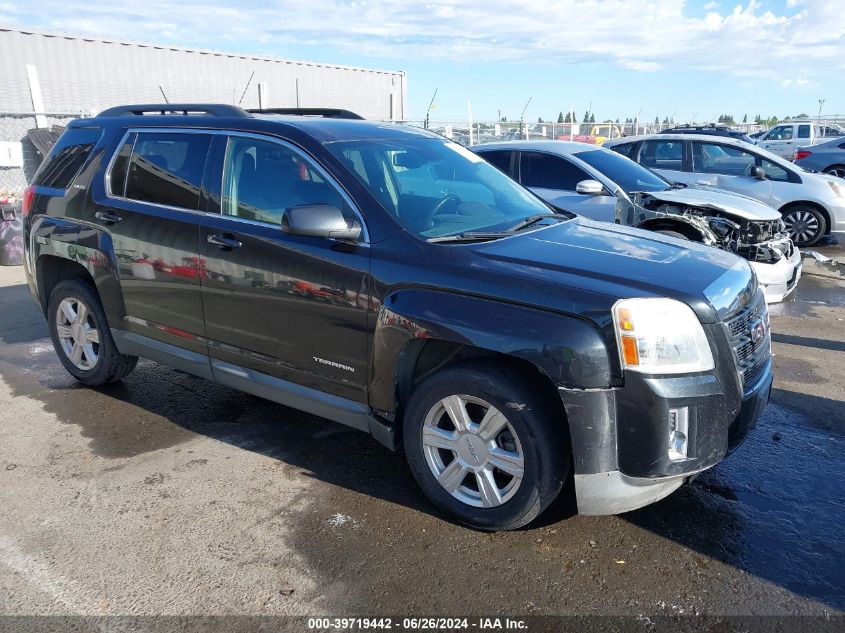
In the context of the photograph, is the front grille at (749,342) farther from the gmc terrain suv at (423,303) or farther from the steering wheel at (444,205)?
the steering wheel at (444,205)

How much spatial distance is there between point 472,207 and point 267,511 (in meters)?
1.96

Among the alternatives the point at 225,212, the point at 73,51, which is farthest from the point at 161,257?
the point at 73,51

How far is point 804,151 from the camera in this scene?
55.8 ft

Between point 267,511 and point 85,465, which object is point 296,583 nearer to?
point 267,511

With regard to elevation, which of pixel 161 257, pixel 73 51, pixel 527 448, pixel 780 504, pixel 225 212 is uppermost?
pixel 73 51

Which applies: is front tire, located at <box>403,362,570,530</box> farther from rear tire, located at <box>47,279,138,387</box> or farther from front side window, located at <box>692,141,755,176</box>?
front side window, located at <box>692,141,755,176</box>

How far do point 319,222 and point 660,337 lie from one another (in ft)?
5.36

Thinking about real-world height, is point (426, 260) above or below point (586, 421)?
above

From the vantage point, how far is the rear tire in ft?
15.9

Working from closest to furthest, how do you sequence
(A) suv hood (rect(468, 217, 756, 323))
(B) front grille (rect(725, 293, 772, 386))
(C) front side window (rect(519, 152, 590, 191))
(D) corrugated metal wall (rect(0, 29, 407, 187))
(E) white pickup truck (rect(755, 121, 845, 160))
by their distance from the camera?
(A) suv hood (rect(468, 217, 756, 323)), (B) front grille (rect(725, 293, 772, 386)), (C) front side window (rect(519, 152, 590, 191)), (D) corrugated metal wall (rect(0, 29, 407, 187)), (E) white pickup truck (rect(755, 121, 845, 160))

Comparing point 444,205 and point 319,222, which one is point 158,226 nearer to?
point 319,222

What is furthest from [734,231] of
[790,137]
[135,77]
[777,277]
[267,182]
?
[135,77]

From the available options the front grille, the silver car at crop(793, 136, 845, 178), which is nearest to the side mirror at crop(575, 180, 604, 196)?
the front grille

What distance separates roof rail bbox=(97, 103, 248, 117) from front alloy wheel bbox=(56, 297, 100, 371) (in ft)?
4.46
